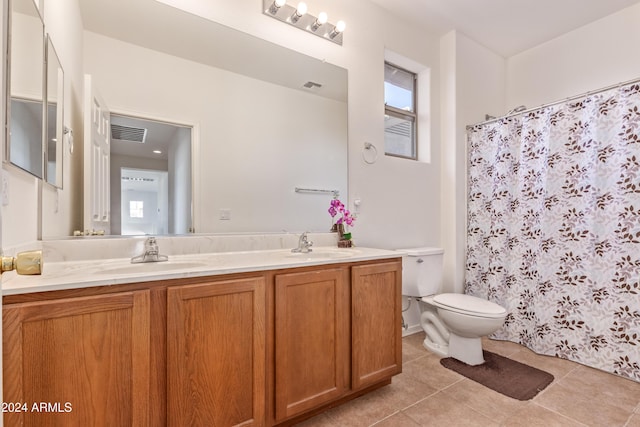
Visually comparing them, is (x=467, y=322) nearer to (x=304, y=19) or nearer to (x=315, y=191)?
(x=315, y=191)

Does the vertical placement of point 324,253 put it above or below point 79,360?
above

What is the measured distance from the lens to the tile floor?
1.59m

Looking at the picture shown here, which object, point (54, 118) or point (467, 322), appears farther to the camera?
point (467, 322)

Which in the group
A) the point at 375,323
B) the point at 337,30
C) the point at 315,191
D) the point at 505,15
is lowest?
the point at 375,323

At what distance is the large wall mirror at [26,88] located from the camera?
1.00m

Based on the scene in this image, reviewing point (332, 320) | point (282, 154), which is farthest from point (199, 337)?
point (282, 154)


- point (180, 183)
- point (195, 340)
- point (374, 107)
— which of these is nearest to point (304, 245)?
point (180, 183)

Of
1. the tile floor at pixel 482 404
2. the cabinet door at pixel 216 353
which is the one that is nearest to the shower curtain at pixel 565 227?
the tile floor at pixel 482 404

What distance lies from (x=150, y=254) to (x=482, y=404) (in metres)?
1.91

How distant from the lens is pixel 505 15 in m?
2.56

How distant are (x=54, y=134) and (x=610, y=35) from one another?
381 cm

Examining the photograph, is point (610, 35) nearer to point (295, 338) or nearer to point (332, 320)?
point (332, 320)

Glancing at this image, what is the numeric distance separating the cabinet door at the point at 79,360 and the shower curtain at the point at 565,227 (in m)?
2.63

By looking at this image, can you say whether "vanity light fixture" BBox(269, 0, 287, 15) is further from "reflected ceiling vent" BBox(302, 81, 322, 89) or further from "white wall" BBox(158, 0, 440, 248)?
"reflected ceiling vent" BBox(302, 81, 322, 89)
